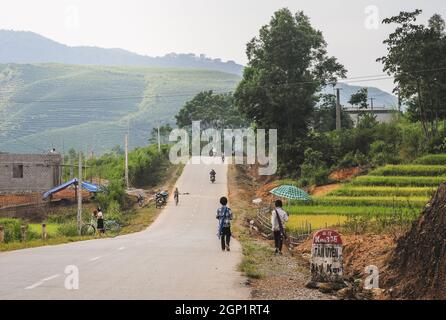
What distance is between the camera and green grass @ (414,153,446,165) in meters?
51.0

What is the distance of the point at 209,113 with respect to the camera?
431 ft

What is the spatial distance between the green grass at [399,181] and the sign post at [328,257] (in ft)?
108

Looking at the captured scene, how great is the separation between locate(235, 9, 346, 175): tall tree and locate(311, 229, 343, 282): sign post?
164ft

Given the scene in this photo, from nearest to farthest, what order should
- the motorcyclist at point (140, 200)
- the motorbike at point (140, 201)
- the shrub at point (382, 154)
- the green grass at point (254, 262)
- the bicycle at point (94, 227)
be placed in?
the green grass at point (254, 262) → the bicycle at point (94, 227) → the shrub at point (382, 154) → the motorbike at point (140, 201) → the motorcyclist at point (140, 200)

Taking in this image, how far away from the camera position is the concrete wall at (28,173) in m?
64.4

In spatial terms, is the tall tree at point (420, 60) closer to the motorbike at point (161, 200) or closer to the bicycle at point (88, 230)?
the motorbike at point (161, 200)

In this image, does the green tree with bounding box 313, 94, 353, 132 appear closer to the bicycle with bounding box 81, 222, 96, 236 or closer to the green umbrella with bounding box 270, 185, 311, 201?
the green umbrella with bounding box 270, 185, 311, 201

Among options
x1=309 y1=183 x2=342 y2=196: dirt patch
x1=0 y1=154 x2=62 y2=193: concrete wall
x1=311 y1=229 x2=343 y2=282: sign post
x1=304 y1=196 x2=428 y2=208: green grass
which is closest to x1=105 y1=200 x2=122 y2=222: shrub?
x1=0 y1=154 x2=62 y2=193: concrete wall

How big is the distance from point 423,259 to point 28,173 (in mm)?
57018

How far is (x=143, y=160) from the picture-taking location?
73812 millimetres

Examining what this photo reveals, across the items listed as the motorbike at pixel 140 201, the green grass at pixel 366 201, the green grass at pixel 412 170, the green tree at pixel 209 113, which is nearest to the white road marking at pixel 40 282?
the green grass at pixel 366 201
